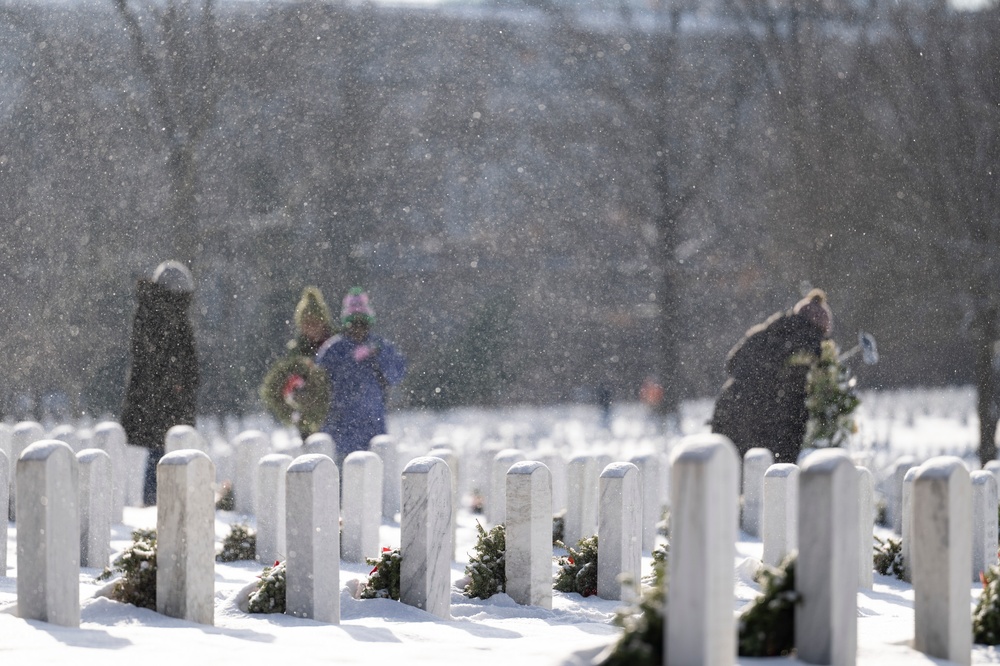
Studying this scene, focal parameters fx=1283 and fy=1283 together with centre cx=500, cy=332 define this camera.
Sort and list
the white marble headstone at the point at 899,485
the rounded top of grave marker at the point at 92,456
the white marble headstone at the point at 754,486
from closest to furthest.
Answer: the rounded top of grave marker at the point at 92,456 < the white marble headstone at the point at 754,486 < the white marble headstone at the point at 899,485

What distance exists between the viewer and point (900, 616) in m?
4.99

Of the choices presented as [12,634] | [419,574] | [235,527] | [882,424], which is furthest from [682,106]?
[12,634]

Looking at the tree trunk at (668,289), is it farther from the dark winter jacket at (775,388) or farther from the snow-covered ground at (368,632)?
the snow-covered ground at (368,632)

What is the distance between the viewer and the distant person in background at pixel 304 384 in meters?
8.73

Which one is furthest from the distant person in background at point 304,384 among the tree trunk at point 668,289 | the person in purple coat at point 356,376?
the tree trunk at point 668,289

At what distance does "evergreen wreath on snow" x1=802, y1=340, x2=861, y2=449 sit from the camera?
7.95m

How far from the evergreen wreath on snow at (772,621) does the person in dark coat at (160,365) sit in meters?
7.32

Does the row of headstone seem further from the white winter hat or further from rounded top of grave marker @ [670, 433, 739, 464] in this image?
the white winter hat

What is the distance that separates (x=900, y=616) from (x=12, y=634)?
329 centimetres

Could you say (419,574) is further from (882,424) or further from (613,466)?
(882,424)

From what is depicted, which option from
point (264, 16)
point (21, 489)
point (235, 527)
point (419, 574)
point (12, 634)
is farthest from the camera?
point (264, 16)

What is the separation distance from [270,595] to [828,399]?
477cm

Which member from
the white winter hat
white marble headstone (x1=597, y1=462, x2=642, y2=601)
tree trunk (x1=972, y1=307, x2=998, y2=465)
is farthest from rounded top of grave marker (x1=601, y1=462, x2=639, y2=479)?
tree trunk (x1=972, y1=307, x2=998, y2=465)

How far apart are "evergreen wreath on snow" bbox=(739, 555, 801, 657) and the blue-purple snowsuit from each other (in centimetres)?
561
